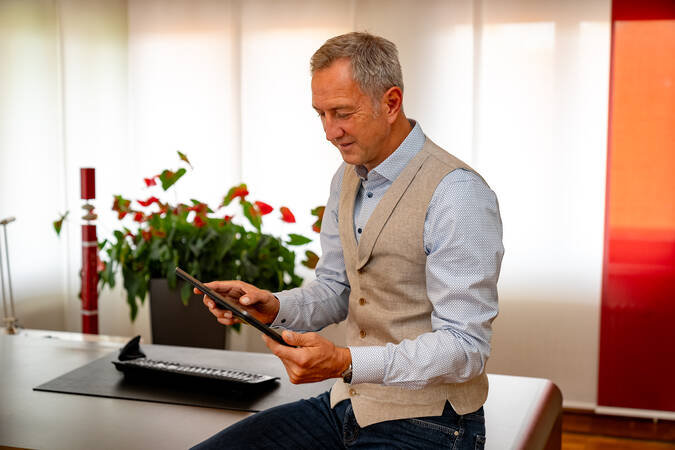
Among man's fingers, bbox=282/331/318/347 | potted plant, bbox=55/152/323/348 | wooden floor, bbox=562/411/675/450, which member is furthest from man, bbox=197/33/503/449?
wooden floor, bbox=562/411/675/450

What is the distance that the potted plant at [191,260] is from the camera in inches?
147

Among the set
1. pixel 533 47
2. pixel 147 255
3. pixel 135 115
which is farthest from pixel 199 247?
pixel 533 47

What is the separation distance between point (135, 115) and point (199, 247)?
125cm

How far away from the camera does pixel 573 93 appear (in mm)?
3871

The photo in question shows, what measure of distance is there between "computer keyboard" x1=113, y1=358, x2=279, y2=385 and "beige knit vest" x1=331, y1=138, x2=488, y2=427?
695mm

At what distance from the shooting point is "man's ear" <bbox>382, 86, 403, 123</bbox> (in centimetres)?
157

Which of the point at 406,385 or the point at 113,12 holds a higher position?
the point at 113,12

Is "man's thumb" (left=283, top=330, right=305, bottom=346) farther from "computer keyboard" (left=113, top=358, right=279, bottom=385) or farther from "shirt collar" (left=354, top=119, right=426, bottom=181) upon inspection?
"computer keyboard" (left=113, top=358, right=279, bottom=385)

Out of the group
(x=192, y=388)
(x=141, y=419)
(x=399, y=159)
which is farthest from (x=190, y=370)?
(x=399, y=159)

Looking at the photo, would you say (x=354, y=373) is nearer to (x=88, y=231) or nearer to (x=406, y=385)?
(x=406, y=385)

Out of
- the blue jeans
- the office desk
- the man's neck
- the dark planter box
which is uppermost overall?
the man's neck

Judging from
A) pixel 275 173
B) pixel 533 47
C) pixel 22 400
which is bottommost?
pixel 22 400

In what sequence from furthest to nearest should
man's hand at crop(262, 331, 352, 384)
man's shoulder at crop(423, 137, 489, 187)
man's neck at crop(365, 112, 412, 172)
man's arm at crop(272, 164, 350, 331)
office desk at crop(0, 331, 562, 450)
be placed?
office desk at crop(0, 331, 562, 450)
man's arm at crop(272, 164, 350, 331)
man's neck at crop(365, 112, 412, 172)
man's shoulder at crop(423, 137, 489, 187)
man's hand at crop(262, 331, 352, 384)

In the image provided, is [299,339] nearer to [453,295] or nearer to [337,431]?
[453,295]
